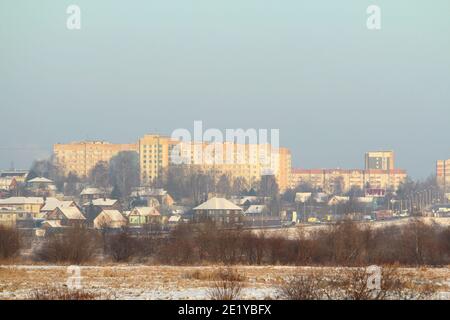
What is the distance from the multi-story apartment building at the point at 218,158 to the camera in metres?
141

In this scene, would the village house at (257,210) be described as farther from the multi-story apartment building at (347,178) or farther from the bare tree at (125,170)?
the multi-story apartment building at (347,178)

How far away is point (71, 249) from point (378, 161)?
521 feet

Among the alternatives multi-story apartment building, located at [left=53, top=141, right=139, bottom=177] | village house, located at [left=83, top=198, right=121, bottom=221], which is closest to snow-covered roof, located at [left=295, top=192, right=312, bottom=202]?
village house, located at [left=83, top=198, right=121, bottom=221]

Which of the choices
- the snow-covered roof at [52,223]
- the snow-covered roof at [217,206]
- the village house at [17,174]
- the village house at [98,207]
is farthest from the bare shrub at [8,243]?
the village house at [17,174]

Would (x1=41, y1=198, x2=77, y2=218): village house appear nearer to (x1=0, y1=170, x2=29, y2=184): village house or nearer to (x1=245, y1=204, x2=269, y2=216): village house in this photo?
(x1=245, y1=204, x2=269, y2=216): village house

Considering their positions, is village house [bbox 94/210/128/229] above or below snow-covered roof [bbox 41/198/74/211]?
below

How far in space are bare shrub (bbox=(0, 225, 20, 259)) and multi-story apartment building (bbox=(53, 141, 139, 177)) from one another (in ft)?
338

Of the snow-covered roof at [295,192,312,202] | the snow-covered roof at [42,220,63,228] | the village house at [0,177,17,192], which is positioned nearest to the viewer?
the snow-covered roof at [42,220,63,228]

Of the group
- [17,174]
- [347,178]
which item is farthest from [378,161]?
[17,174]

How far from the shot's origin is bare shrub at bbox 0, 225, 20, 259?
3703cm

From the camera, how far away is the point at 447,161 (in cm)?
16250

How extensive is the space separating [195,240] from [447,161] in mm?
129785

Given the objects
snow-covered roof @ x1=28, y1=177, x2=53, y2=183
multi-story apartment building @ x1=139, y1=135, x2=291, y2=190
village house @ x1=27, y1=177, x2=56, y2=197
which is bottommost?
village house @ x1=27, y1=177, x2=56, y2=197
